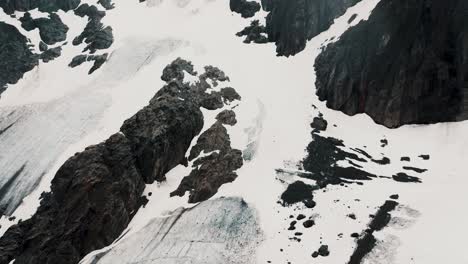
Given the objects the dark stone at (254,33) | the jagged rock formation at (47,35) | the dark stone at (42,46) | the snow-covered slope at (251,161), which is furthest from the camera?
the dark stone at (254,33)

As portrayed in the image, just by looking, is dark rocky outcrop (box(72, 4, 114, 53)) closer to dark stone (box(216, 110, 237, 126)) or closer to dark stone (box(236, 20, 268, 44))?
dark stone (box(236, 20, 268, 44))

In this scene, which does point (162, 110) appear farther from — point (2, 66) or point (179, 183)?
point (2, 66)

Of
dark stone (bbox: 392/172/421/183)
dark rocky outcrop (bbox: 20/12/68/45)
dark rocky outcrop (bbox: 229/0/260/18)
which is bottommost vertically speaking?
dark stone (bbox: 392/172/421/183)

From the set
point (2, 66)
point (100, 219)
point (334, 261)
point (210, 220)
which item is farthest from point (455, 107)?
point (2, 66)

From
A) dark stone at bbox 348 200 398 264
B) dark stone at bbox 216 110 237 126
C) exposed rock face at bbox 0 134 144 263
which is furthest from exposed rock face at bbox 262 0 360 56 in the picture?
dark stone at bbox 348 200 398 264

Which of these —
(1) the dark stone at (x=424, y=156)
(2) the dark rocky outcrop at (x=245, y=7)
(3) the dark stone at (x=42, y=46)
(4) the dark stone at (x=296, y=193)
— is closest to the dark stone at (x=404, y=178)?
(1) the dark stone at (x=424, y=156)

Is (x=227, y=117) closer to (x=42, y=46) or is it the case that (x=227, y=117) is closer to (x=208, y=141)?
(x=208, y=141)

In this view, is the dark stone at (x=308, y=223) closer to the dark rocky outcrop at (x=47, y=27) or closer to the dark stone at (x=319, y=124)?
the dark stone at (x=319, y=124)

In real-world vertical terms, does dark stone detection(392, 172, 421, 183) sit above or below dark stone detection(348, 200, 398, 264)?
above
